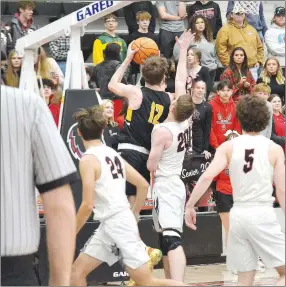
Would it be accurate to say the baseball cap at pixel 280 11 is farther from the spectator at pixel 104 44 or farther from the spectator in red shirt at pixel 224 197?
the spectator in red shirt at pixel 224 197

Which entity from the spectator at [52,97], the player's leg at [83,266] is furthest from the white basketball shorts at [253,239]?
the spectator at [52,97]

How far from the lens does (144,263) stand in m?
7.68

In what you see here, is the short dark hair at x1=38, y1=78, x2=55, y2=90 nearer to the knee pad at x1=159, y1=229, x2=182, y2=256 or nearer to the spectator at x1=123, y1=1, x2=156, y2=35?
the spectator at x1=123, y1=1, x2=156, y2=35

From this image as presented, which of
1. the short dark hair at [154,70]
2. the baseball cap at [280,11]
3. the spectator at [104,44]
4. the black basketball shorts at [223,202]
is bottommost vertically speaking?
the black basketball shorts at [223,202]

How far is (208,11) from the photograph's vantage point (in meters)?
14.4

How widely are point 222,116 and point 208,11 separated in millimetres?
3482

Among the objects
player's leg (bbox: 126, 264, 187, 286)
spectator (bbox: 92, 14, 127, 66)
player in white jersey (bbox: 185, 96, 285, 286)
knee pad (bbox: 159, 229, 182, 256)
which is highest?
spectator (bbox: 92, 14, 127, 66)

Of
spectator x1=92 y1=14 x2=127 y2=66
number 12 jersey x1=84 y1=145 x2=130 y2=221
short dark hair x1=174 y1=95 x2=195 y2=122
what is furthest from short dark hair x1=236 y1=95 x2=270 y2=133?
spectator x1=92 y1=14 x2=127 y2=66

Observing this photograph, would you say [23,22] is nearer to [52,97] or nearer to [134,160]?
A: [52,97]

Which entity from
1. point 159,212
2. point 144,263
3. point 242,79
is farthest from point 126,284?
point 242,79

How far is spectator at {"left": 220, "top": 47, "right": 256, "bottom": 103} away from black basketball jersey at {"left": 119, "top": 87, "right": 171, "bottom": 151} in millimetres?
3513

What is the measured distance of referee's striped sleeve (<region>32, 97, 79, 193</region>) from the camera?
12.5 feet

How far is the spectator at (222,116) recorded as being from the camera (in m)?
11.3

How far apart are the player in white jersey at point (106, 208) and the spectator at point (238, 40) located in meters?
6.18
